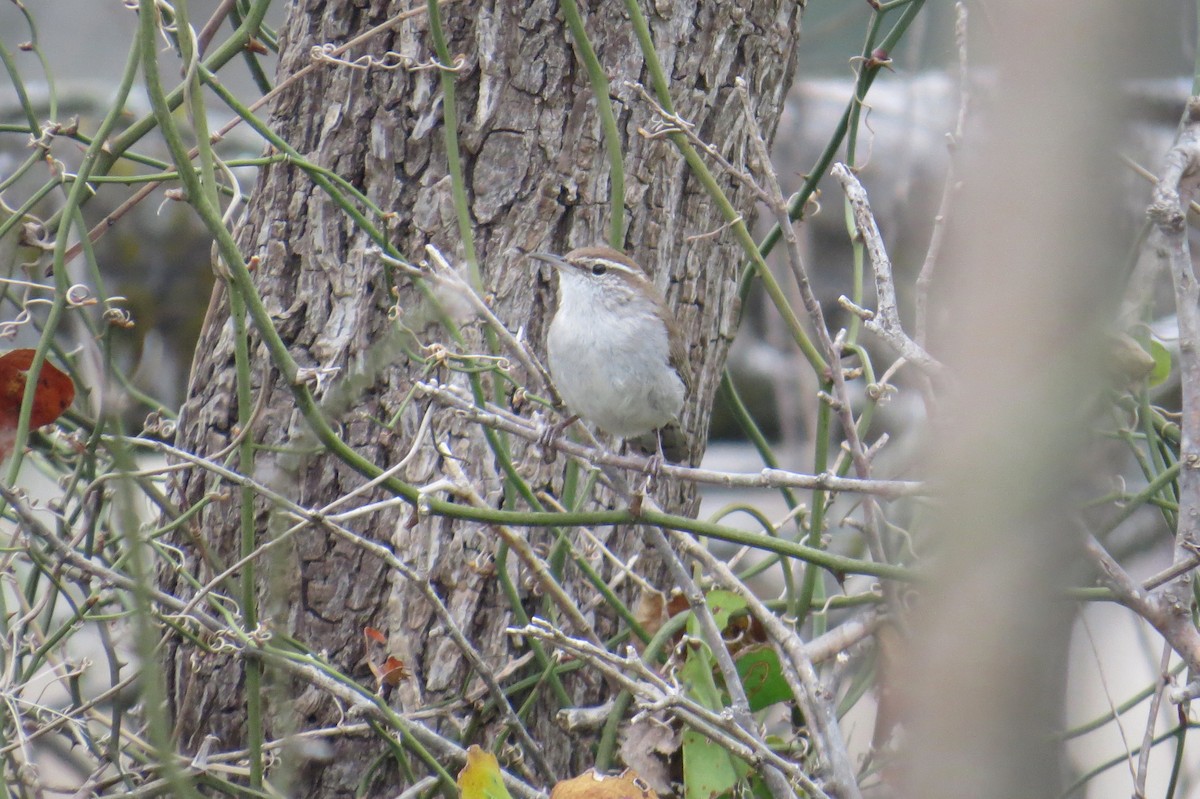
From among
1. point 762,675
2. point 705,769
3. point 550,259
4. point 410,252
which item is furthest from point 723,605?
point 410,252

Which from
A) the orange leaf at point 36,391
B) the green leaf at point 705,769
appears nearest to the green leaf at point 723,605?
the green leaf at point 705,769

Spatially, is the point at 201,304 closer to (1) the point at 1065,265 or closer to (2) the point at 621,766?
(2) the point at 621,766

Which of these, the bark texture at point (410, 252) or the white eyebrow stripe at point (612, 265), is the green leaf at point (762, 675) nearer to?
the bark texture at point (410, 252)

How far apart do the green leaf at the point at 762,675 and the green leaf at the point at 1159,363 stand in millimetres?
1262

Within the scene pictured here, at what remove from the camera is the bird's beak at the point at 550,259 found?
2881 mm

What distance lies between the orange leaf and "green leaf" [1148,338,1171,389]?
259 cm

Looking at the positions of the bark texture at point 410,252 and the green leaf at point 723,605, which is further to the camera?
the bark texture at point 410,252

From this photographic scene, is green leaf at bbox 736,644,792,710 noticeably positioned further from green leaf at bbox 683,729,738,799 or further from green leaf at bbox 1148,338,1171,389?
green leaf at bbox 1148,338,1171,389

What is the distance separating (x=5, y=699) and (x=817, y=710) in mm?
1601

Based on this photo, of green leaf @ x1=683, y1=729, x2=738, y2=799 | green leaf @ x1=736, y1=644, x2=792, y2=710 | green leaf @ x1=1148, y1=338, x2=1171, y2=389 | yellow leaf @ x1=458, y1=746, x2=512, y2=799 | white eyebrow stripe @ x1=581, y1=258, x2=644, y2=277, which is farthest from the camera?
green leaf @ x1=1148, y1=338, x2=1171, y2=389

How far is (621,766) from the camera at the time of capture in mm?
2664

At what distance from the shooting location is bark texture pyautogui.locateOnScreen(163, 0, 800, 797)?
9.20 ft

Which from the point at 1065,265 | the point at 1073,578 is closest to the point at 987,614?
the point at 1073,578

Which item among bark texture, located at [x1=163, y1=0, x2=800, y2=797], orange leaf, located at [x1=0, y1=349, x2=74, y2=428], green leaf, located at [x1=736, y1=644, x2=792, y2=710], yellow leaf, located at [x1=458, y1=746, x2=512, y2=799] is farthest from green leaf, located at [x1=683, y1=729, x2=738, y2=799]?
orange leaf, located at [x1=0, y1=349, x2=74, y2=428]
